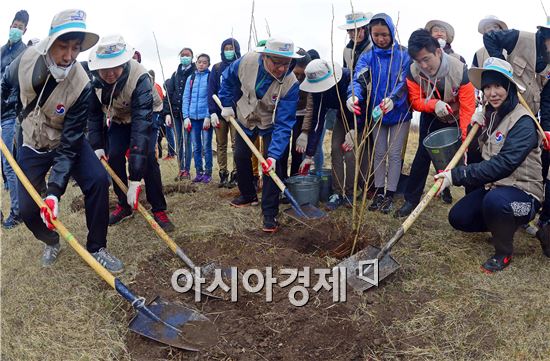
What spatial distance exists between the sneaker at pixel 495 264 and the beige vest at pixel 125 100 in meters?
3.25

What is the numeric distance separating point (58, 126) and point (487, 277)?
3.45 metres

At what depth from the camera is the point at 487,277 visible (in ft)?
11.0


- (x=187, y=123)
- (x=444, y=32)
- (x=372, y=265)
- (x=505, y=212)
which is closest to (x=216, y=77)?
(x=187, y=123)

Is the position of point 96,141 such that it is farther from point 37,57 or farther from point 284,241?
point 284,241

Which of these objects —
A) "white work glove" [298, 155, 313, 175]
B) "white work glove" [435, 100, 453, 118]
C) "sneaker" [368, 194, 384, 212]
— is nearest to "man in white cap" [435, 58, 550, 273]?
"white work glove" [435, 100, 453, 118]

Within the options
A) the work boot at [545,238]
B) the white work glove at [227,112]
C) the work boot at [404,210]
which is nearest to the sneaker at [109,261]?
the white work glove at [227,112]

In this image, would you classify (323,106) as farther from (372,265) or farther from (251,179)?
(372,265)

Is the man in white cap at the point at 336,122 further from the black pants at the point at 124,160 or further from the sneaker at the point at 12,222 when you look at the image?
the sneaker at the point at 12,222

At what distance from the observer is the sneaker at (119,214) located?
15.2ft

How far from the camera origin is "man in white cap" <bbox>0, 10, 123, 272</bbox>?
3.06m

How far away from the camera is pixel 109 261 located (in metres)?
3.55

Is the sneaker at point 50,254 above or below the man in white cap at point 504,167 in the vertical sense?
below

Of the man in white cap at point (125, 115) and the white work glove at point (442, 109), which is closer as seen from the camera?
the man in white cap at point (125, 115)

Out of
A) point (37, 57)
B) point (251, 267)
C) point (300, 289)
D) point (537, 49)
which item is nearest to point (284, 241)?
point (251, 267)
